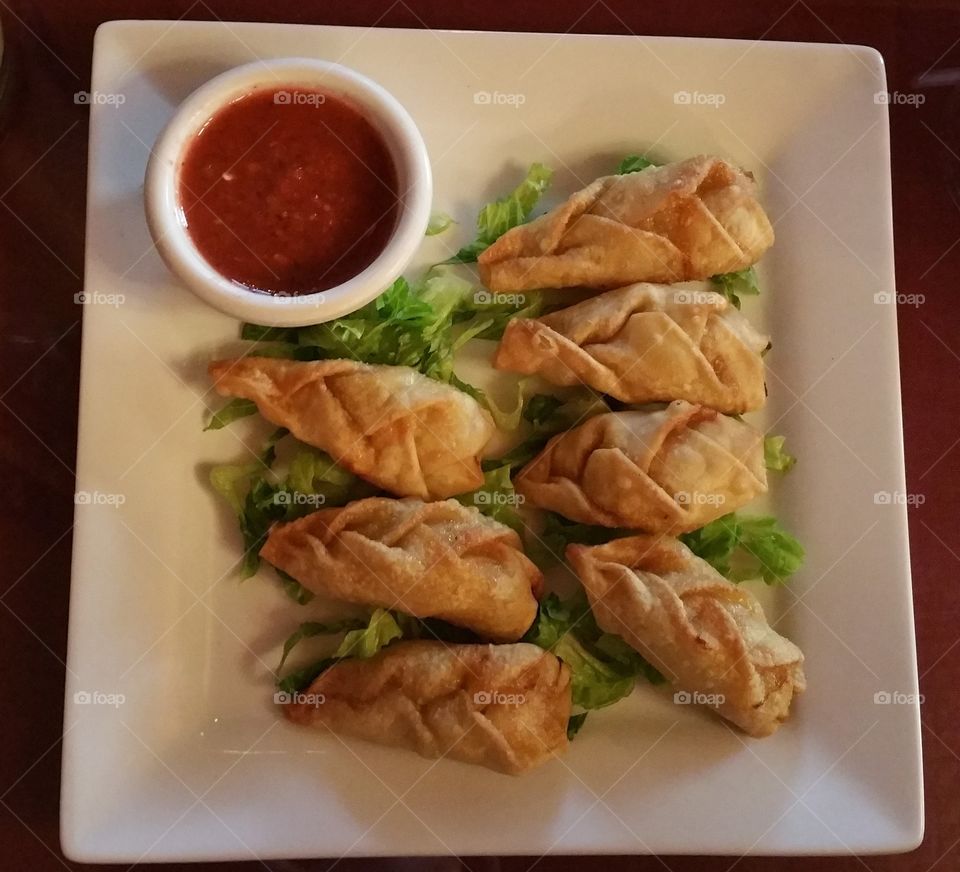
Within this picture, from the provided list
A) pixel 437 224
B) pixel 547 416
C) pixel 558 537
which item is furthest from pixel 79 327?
pixel 558 537

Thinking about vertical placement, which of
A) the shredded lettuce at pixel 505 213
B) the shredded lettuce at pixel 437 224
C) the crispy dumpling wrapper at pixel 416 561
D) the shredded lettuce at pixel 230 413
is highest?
the shredded lettuce at pixel 505 213

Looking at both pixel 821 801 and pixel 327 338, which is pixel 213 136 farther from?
pixel 821 801

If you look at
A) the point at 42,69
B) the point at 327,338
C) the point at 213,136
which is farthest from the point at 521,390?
the point at 42,69

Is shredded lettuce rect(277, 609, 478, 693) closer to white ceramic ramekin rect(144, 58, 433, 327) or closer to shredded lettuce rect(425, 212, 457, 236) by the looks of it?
white ceramic ramekin rect(144, 58, 433, 327)

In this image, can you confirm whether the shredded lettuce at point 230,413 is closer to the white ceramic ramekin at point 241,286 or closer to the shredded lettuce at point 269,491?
the shredded lettuce at point 269,491

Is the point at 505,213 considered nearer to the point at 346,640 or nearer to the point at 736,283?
the point at 736,283

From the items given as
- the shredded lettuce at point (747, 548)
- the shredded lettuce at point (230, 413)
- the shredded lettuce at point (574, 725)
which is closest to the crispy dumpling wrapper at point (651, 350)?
the shredded lettuce at point (747, 548)
